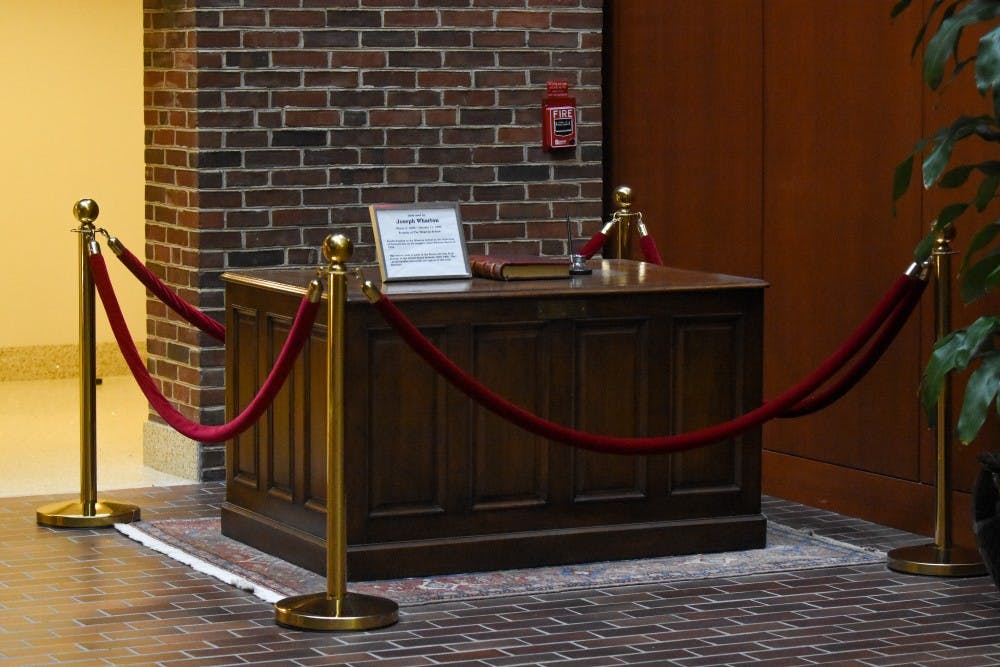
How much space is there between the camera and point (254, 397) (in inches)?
251

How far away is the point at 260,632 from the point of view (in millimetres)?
5348

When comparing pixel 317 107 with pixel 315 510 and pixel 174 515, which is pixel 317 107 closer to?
pixel 174 515

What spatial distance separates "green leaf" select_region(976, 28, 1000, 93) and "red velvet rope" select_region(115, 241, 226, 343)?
290cm

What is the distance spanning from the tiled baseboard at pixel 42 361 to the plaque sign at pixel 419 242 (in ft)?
15.9

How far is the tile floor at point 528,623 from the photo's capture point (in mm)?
5105

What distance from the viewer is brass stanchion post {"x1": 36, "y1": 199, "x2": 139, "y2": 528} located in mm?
6844

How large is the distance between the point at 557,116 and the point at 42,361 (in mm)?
3822

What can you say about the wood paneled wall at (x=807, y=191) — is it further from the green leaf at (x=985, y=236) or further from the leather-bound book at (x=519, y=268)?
the leather-bound book at (x=519, y=268)

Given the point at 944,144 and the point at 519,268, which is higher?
the point at 944,144

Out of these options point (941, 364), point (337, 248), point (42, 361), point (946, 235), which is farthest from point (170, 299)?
point (42, 361)

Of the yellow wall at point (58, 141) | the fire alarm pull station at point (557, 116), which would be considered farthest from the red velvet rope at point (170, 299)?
the yellow wall at point (58, 141)

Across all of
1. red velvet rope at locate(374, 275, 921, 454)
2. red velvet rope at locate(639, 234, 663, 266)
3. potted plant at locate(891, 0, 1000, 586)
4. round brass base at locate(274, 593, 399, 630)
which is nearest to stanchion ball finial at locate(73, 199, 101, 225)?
red velvet rope at locate(374, 275, 921, 454)

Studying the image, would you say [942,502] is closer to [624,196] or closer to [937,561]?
[937,561]

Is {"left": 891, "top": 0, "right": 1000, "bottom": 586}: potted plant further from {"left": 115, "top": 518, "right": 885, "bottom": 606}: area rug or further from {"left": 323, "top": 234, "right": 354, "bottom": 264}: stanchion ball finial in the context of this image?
{"left": 323, "top": 234, "right": 354, "bottom": 264}: stanchion ball finial
